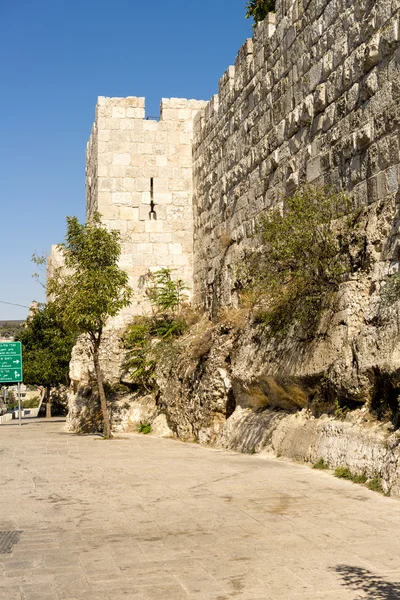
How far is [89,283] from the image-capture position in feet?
45.8

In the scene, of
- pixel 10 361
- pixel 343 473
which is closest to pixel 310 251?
pixel 343 473

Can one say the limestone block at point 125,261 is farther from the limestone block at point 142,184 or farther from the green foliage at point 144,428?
the green foliage at point 144,428

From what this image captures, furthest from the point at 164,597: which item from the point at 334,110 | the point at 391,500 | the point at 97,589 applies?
the point at 334,110

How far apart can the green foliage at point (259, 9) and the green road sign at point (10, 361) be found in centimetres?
1126

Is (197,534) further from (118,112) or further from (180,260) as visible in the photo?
(118,112)

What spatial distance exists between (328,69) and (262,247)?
343cm

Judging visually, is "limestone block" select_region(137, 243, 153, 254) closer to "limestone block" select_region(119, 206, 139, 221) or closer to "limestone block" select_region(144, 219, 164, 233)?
"limestone block" select_region(144, 219, 164, 233)

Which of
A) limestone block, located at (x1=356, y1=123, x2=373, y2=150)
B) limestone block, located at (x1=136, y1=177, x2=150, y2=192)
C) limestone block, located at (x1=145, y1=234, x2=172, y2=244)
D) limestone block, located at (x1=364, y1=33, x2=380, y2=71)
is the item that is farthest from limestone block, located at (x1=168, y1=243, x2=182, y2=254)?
limestone block, located at (x1=364, y1=33, x2=380, y2=71)

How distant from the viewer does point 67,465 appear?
957cm

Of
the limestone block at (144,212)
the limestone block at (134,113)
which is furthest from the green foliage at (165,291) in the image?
the limestone block at (134,113)

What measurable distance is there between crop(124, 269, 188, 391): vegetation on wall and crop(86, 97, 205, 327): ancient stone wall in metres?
0.33

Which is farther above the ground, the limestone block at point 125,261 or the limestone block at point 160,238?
the limestone block at point 160,238

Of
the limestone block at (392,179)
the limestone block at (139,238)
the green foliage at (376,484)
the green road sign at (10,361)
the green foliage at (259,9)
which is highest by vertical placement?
the green foliage at (259,9)

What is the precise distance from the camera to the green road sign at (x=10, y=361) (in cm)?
2277
